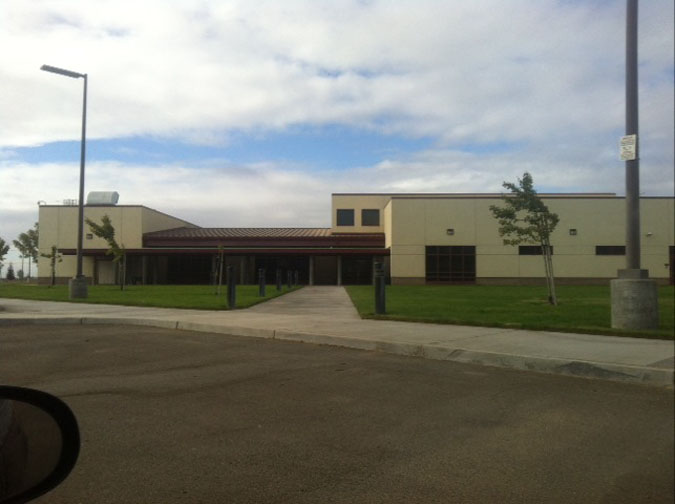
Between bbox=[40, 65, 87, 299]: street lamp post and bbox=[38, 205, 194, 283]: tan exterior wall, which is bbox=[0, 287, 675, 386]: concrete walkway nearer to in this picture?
bbox=[40, 65, 87, 299]: street lamp post

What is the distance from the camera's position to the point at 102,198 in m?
49.2

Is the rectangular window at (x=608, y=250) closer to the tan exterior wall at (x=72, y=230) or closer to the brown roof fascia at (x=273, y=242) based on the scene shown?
the brown roof fascia at (x=273, y=242)

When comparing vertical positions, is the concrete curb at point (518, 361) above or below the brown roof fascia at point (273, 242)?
below

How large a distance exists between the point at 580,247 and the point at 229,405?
3457 centimetres

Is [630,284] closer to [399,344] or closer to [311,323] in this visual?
[399,344]

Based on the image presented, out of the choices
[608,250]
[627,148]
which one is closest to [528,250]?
[608,250]

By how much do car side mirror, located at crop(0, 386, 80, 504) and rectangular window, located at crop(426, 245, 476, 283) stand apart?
35824 millimetres

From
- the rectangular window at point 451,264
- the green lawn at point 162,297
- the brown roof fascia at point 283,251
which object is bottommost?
the green lawn at point 162,297

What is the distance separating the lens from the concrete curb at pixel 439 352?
4984 millimetres

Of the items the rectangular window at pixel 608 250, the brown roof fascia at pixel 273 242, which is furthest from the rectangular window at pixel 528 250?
the brown roof fascia at pixel 273 242

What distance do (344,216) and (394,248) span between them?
42.3 ft

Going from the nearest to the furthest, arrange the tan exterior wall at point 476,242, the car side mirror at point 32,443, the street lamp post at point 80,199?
the car side mirror at point 32,443, the street lamp post at point 80,199, the tan exterior wall at point 476,242

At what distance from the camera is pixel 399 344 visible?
775 cm

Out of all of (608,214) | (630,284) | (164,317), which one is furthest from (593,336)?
(608,214)
